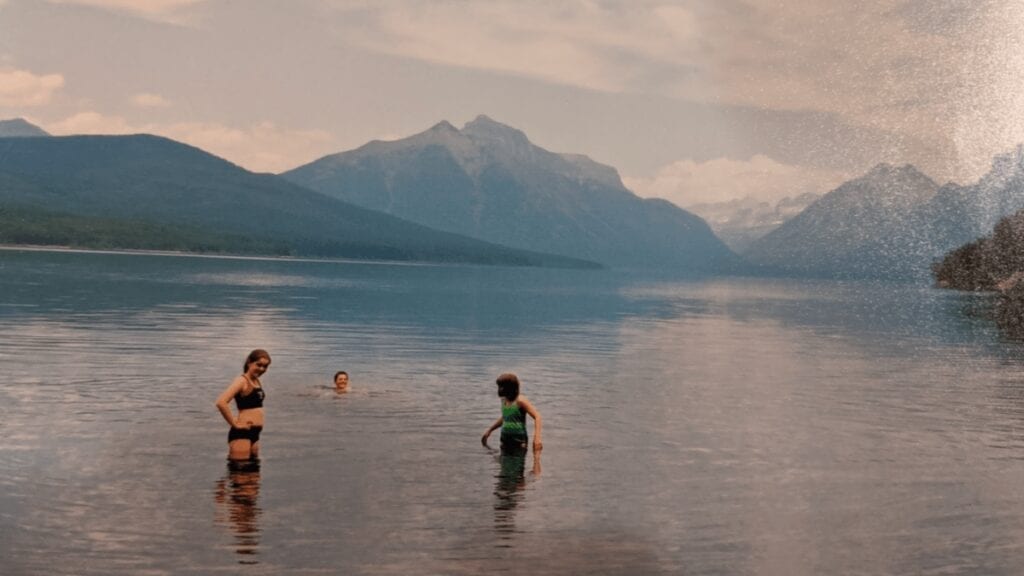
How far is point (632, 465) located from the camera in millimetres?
27609

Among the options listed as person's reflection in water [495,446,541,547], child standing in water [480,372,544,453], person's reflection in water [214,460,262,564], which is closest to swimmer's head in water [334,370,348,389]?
person's reflection in water [495,446,541,547]

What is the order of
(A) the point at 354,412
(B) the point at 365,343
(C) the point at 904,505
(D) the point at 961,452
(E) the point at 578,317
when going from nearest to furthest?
(C) the point at 904,505 < (D) the point at 961,452 < (A) the point at 354,412 < (B) the point at 365,343 < (E) the point at 578,317

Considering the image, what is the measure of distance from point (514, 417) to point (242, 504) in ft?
25.8

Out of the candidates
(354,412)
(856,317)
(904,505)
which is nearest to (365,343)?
(354,412)

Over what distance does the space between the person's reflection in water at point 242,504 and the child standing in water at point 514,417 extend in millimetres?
6098

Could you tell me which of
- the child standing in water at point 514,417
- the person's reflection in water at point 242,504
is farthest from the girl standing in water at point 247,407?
the child standing in water at point 514,417

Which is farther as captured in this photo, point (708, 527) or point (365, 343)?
point (365, 343)

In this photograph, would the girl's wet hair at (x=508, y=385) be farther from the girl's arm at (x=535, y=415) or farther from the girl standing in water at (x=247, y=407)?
the girl standing in water at (x=247, y=407)

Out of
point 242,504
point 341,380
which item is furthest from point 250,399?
point 341,380

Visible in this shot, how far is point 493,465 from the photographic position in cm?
2652

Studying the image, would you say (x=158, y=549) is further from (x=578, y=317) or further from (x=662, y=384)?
(x=578, y=317)

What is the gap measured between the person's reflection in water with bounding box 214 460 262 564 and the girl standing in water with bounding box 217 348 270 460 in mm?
331

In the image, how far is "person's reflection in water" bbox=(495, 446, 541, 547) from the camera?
66.5 ft

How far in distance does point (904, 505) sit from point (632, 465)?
6.79 metres
